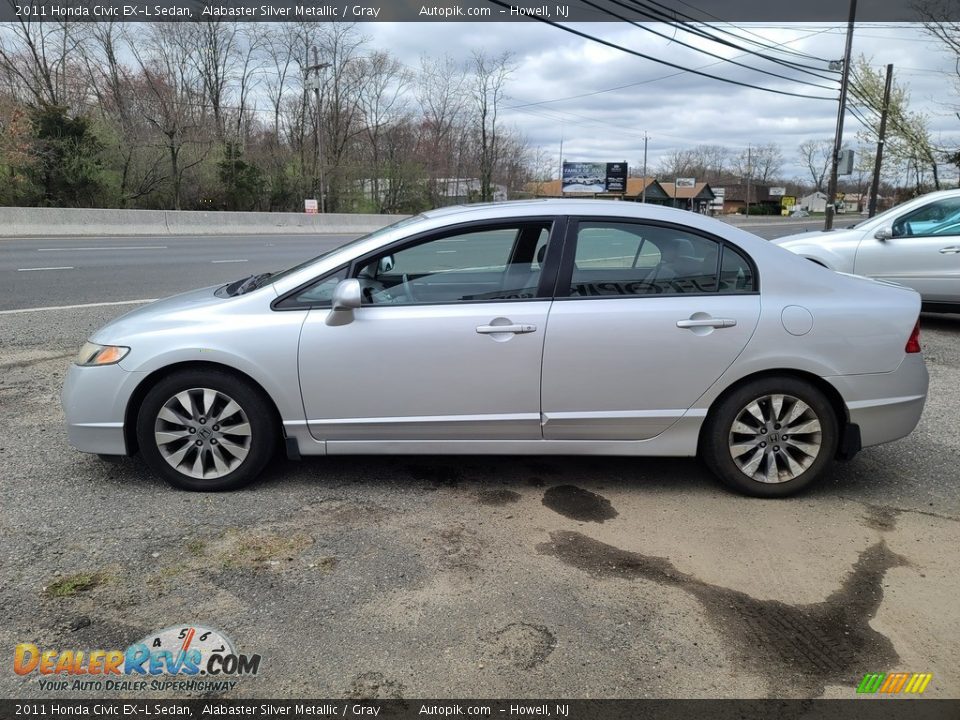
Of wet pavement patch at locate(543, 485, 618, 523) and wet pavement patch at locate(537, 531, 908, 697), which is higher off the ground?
wet pavement patch at locate(543, 485, 618, 523)

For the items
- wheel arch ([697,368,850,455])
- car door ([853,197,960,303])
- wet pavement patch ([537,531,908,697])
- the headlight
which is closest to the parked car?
car door ([853,197,960,303])

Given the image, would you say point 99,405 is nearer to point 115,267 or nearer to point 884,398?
point 884,398

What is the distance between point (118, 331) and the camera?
12.7 ft

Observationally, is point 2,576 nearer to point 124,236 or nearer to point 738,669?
point 738,669

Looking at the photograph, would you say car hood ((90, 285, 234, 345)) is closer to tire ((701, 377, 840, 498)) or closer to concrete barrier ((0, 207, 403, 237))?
tire ((701, 377, 840, 498))

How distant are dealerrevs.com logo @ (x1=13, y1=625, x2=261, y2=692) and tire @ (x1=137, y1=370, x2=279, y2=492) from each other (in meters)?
1.28

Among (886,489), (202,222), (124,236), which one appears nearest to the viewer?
(886,489)

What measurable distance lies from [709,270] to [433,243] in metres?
1.57

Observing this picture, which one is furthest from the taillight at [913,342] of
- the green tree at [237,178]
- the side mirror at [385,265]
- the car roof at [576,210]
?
the green tree at [237,178]

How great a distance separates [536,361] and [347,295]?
3.50 feet

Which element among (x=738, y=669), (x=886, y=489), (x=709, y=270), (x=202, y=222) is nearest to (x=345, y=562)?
(x=738, y=669)

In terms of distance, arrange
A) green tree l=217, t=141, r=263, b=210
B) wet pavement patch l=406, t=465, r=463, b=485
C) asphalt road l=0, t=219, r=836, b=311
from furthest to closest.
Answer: green tree l=217, t=141, r=263, b=210
asphalt road l=0, t=219, r=836, b=311
wet pavement patch l=406, t=465, r=463, b=485

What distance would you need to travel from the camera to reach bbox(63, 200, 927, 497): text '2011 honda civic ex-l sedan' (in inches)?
147

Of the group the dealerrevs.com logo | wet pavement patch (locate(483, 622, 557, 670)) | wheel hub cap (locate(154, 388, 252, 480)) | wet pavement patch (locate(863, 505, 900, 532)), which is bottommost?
the dealerrevs.com logo
